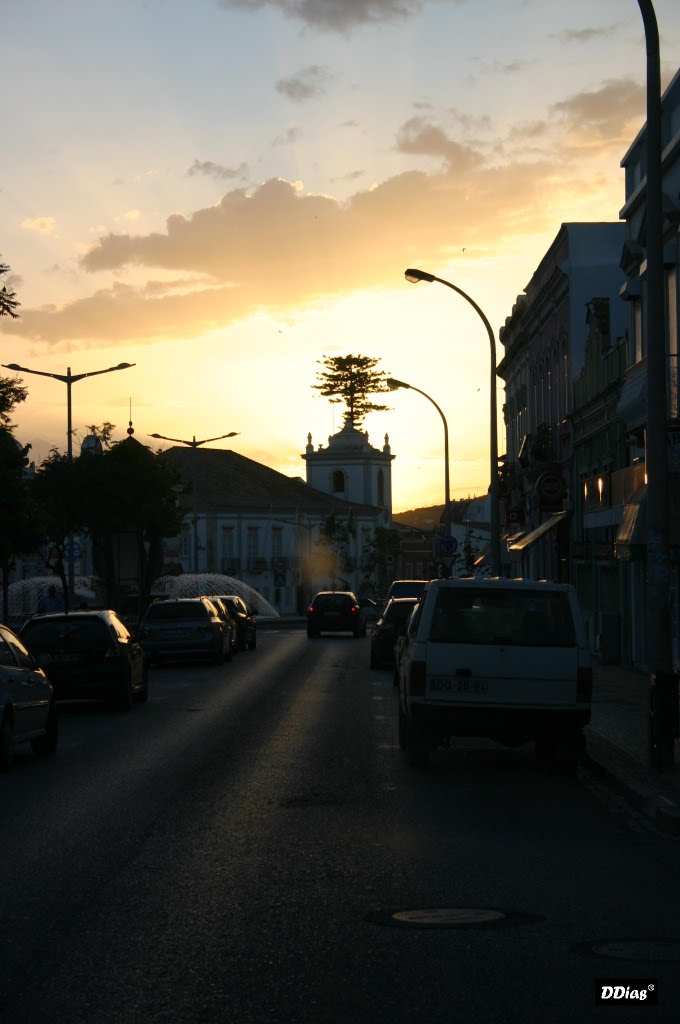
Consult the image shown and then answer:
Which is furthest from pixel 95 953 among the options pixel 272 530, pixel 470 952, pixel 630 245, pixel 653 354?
pixel 272 530

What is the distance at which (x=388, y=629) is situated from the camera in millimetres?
32656

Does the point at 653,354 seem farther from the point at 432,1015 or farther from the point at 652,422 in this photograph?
the point at 432,1015

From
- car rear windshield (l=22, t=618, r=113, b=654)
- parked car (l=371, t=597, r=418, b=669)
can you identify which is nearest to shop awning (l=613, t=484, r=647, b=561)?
parked car (l=371, t=597, r=418, b=669)

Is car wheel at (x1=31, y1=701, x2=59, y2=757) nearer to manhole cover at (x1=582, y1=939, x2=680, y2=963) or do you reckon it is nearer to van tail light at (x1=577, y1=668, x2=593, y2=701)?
van tail light at (x1=577, y1=668, x2=593, y2=701)

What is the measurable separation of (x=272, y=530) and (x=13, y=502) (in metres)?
92.2

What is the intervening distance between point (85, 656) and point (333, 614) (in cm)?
3184

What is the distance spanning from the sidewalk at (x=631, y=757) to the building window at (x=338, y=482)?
4266 inches

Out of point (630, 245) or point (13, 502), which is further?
point (13, 502)

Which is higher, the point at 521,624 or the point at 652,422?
the point at 652,422

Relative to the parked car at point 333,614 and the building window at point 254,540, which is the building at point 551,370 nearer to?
the parked car at point 333,614

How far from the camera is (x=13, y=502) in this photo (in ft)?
110

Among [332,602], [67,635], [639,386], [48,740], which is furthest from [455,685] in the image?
[332,602]

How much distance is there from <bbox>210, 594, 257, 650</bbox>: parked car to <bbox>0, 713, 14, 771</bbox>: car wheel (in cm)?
2797

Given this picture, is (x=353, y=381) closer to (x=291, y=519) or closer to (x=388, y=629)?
(x=291, y=519)
